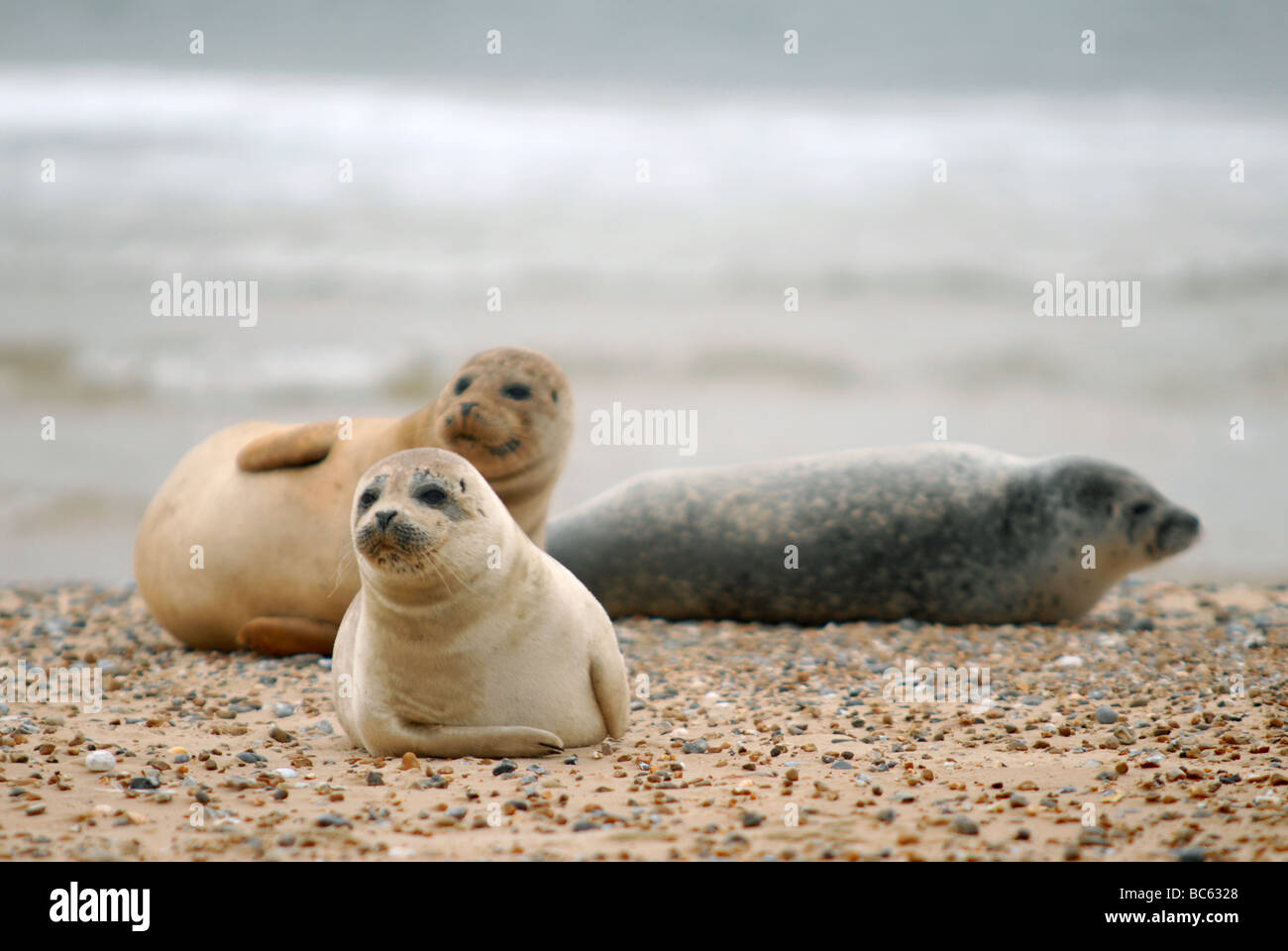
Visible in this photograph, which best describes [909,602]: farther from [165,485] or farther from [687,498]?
[165,485]

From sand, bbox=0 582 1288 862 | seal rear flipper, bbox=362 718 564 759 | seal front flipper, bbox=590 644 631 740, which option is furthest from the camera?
seal front flipper, bbox=590 644 631 740

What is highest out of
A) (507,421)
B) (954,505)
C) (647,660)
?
(507,421)

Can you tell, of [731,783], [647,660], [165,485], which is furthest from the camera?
[165,485]

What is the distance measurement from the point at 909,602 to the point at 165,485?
4.02m

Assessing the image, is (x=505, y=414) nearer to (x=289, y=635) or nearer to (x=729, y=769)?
(x=289, y=635)

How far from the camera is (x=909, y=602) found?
760cm

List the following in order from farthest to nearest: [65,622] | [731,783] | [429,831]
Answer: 1. [65,622]
2. [731,783]
3. [429,831]

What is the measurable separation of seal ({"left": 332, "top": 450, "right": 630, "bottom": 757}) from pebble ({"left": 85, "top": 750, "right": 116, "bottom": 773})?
72 cm

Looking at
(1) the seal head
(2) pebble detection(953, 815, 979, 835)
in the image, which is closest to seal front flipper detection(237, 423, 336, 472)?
(1) the seal head

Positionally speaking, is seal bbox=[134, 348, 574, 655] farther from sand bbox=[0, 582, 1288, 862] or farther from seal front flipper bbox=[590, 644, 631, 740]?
seal front flipper bbox=[590, 644, 631, 740]

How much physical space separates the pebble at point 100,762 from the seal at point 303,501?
1690 mm

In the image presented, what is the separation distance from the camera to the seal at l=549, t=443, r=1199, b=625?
24.9 feet

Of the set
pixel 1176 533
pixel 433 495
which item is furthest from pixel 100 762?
pixel 1176 533
